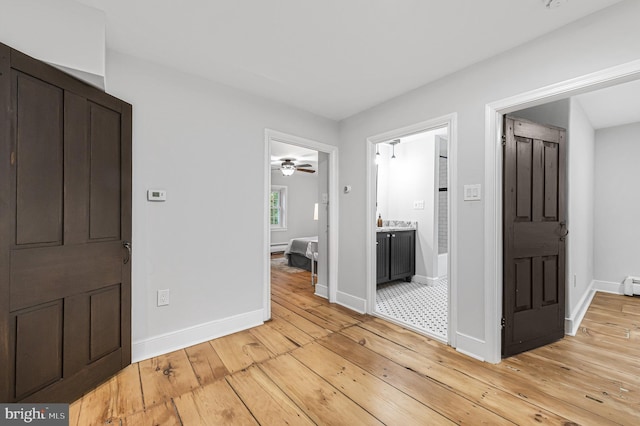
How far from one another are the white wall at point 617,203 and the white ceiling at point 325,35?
3.71 metres

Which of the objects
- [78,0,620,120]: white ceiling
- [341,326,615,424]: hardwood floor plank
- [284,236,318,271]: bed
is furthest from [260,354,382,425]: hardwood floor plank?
[284,236,318,271]: bed

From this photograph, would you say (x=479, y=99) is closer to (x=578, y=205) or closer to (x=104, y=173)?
(x=578, y=205)

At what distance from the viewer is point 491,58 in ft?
7.02

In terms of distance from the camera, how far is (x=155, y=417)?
1535 mm

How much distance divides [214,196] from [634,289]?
589cm

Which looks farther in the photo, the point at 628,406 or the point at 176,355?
the point at 176,355

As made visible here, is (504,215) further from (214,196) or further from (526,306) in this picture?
(214,196)

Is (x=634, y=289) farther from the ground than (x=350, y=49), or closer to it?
closer to it

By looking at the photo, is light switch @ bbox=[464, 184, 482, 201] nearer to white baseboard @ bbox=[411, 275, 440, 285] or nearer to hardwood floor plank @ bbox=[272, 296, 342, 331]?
hardwood floor plank @ bbox=[272, 296, 342, 331]

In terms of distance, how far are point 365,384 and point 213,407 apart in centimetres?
100

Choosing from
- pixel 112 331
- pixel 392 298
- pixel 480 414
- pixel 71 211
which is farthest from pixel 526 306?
pixel 71 211

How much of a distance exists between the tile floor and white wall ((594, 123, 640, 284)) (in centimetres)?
242

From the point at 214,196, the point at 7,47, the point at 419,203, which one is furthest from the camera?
the point at 419,203

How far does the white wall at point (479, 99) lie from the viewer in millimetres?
1624
